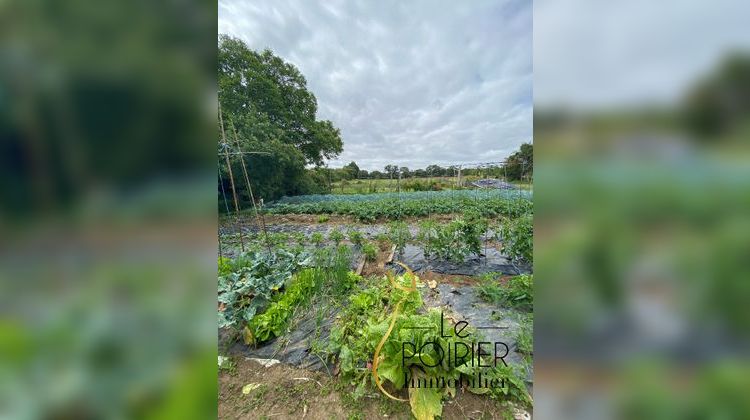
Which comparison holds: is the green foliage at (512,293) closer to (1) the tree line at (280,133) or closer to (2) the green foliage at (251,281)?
(2) the green foliage at (251,281)

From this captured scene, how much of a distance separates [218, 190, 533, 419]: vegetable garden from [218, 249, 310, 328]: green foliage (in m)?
0.01

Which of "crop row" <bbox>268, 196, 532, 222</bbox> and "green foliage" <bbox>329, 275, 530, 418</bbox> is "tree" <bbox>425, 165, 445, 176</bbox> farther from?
"green foliage" <bbox>329, 275, 530, 418</bbox>

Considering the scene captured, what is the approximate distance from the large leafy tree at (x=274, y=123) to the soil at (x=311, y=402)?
533cm

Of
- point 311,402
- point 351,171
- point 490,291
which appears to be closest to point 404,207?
point 351,171

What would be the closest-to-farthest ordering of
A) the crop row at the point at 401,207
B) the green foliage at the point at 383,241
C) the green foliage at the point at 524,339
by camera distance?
the green foliage at the point at 524,339, the green foliage at the point at 383,241, the crop row at the point at 401,207
